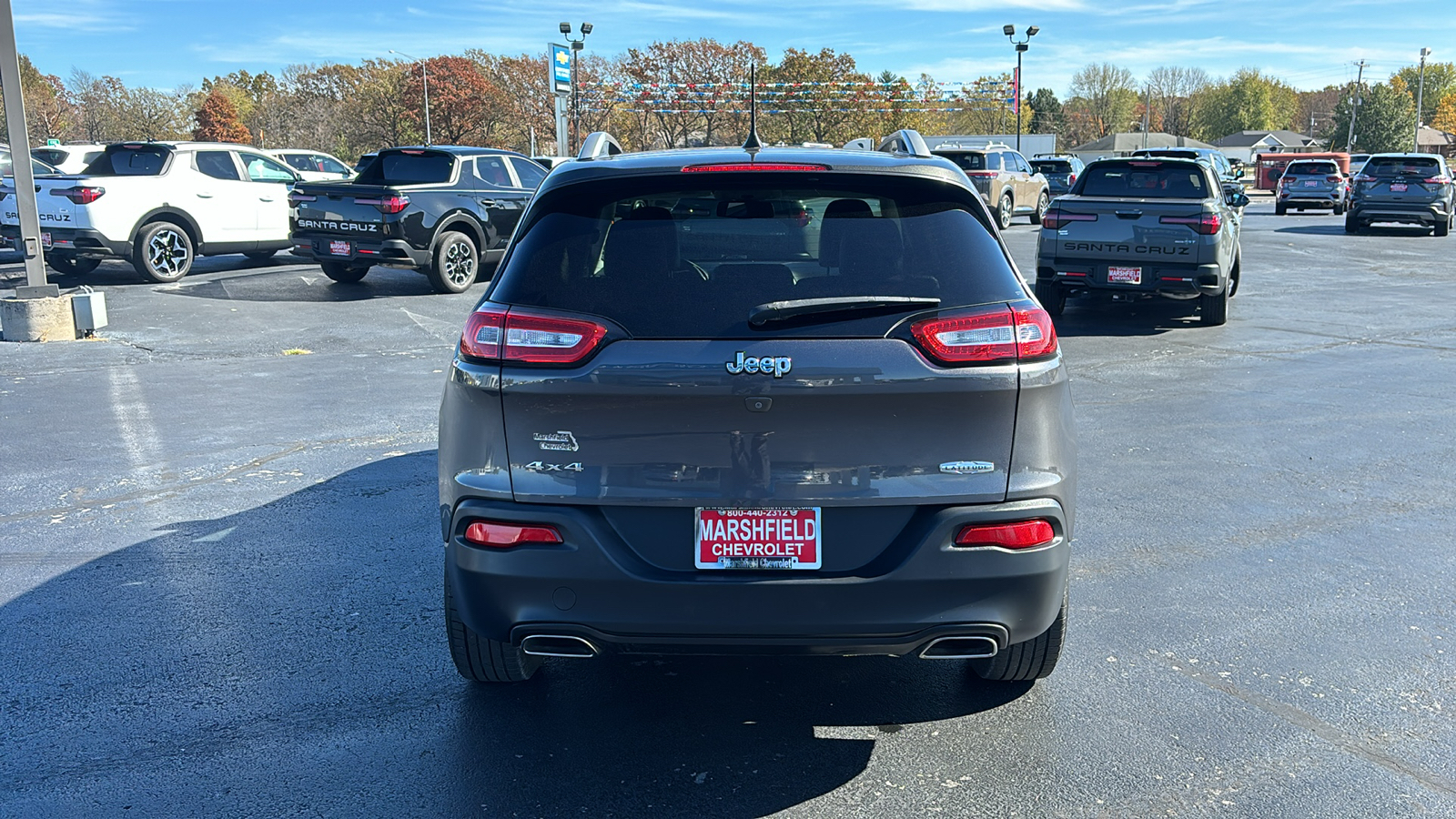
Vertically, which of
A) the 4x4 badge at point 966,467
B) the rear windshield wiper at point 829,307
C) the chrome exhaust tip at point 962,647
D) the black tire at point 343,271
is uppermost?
the rear windshield wiper at point 829,307

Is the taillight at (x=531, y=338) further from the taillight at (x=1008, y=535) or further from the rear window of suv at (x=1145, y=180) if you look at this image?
the rear window of suv at (x=1145, y=180)

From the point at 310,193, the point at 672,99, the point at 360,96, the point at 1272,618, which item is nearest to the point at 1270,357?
the point at 1272,618

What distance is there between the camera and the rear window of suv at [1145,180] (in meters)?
11.9

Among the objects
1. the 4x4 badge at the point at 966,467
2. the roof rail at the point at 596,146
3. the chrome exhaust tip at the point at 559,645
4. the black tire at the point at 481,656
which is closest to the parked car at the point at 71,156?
the roof rail at the point at 596,146

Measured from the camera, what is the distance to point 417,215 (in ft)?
45.6

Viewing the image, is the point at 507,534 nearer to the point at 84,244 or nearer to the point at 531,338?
the point at 531,338

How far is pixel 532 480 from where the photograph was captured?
2.95 metres

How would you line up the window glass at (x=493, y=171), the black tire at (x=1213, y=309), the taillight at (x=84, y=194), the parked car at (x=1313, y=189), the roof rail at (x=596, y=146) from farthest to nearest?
the parked car at (x=1313, y=189) → the window glass at (x=493, y=171) → the taillight at (x=84, y=194) → the black tire at (x=1213, y=309) → the roof rail at (x=596, y=146)

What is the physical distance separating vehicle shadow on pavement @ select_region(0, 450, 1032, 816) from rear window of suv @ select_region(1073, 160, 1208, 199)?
31.1 feet

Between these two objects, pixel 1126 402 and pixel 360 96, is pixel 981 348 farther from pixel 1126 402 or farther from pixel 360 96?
pixel 360 96

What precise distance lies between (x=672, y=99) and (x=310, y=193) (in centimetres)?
4789

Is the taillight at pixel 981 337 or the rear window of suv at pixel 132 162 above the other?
the rear window of suv at pixel 132 162

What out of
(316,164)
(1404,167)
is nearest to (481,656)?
(316,164)

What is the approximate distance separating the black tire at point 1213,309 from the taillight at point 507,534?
1049 centimetres
